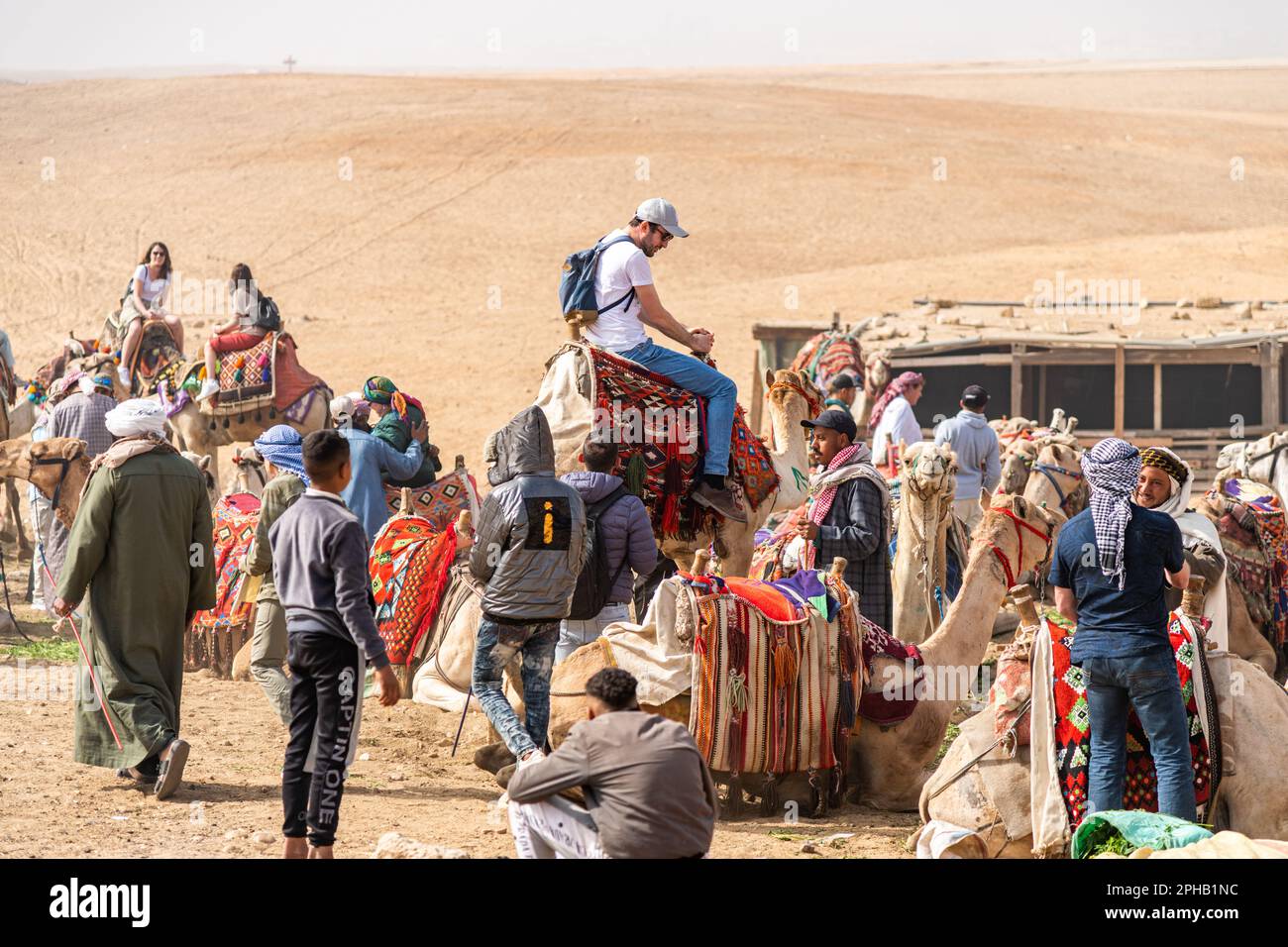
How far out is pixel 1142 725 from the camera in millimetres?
6625

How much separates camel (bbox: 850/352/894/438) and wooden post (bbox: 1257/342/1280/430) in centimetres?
466

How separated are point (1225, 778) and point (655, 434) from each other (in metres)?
3.59

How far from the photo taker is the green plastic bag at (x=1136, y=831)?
572 cm

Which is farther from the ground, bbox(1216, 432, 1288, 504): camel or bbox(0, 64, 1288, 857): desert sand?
bbox(0, 64, 1288, 857): desert sand

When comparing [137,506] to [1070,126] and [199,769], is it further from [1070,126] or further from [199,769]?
[1070,126]

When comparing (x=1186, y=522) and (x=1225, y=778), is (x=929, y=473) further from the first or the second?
(x=1225, y=778)

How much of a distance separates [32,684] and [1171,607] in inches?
264

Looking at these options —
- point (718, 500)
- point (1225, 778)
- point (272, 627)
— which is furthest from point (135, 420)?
point (1225, 778)

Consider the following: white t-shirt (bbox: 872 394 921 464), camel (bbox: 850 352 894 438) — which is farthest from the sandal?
camel (bbox: 850 352 894 438)

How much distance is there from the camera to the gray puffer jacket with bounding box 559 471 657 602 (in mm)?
7953

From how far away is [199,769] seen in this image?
8.49 meters

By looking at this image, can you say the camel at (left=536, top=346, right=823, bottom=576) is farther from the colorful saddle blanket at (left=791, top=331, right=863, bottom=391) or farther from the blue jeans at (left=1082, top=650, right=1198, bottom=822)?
the colorful saddle blanket at (left=791, top=331, right=863, bottom=391)

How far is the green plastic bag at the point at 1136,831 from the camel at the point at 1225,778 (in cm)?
75
